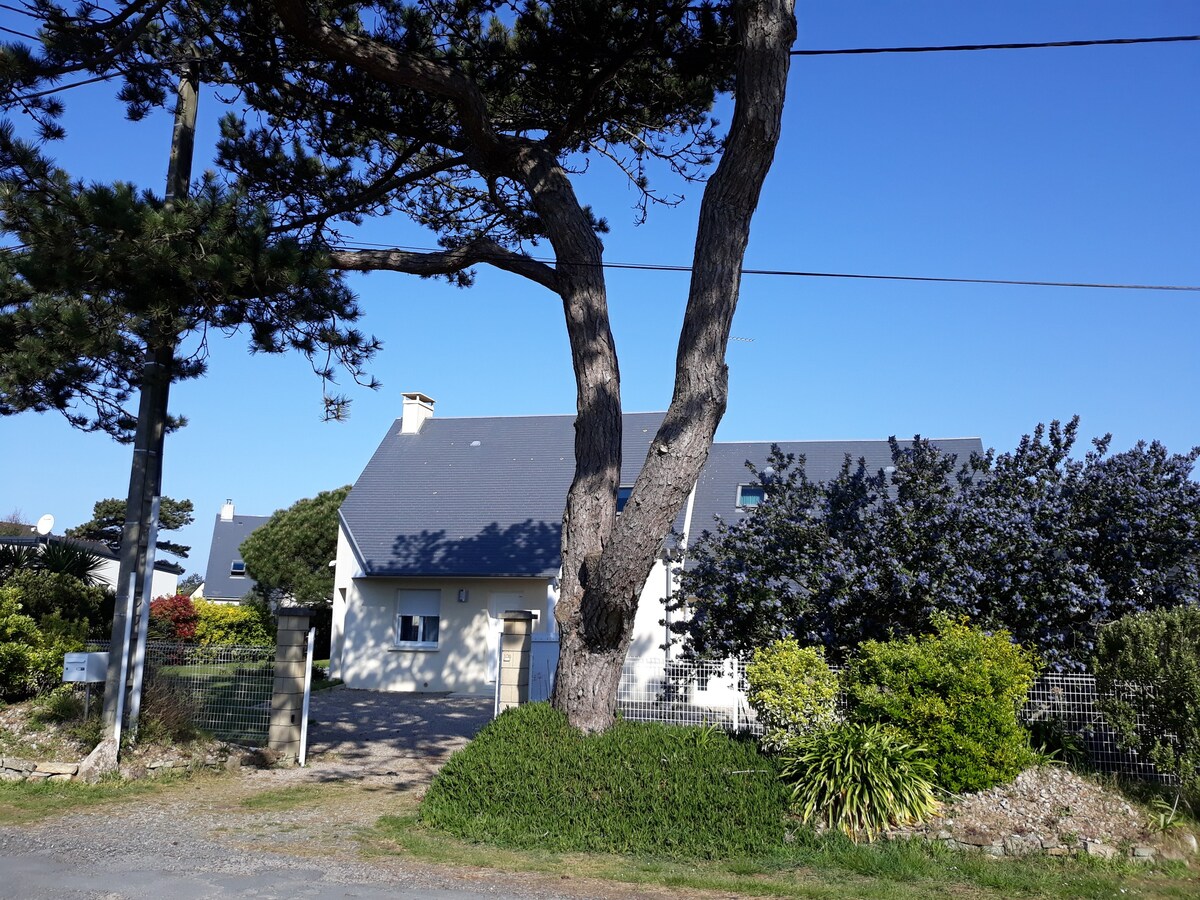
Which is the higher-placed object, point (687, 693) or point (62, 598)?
point (62, 598)

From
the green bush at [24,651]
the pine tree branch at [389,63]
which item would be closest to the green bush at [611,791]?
the green bush at [24,651]

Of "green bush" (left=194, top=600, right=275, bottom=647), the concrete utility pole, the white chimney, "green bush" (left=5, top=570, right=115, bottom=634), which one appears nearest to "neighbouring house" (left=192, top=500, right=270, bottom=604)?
"green bush" (left=194, top=600, right=275, bottom=647)

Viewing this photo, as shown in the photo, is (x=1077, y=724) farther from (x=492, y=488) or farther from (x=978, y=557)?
(x=492, y=488)

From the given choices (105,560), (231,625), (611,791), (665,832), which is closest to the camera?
(665,832)

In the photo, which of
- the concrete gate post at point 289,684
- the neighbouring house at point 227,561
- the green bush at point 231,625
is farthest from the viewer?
the neighbouring house at point 227,561

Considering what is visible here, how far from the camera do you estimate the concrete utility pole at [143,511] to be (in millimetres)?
10883

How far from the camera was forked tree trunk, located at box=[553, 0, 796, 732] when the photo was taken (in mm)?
8883

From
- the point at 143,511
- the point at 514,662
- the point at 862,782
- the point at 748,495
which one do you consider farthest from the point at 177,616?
the point at 862,782

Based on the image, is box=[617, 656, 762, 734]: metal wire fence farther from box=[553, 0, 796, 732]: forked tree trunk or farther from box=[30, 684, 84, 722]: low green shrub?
box=[30, 684, 84, 722]: low green shrub

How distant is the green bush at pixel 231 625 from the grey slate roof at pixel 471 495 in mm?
5365

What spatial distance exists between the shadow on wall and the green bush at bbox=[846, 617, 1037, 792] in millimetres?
12728

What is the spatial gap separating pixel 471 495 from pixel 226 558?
81.4 feet

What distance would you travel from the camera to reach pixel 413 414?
26.6 m

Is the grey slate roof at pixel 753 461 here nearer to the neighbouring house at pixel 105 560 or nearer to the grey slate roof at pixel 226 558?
the neighbouring house at pixel 105 560
